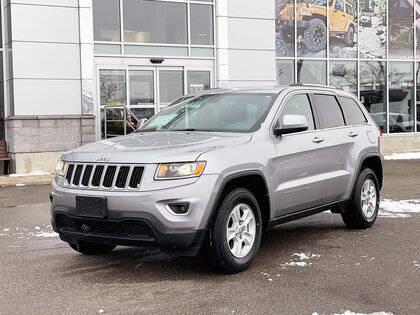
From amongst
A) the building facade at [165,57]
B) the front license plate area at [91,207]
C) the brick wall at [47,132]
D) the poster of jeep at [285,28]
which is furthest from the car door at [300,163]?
the poster of jeep at [285,28]

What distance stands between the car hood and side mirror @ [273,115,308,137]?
395 mm

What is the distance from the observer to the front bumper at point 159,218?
5.09m

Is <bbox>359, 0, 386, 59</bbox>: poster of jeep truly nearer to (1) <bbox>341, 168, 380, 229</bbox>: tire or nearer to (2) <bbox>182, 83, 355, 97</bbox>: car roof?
(1) <bbox>341, 168, 380, 229</bbox>: tire

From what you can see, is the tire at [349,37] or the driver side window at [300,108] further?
the tire at [349,37]

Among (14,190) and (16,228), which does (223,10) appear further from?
(16,228)

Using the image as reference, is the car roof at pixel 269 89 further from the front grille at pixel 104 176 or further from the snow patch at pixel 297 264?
the front grille at pixel 104 176

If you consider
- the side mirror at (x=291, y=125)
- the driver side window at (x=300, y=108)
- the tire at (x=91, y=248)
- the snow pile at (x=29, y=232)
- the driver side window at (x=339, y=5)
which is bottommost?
the snow pile at (x=29, y=232)

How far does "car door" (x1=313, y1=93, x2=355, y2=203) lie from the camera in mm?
6906

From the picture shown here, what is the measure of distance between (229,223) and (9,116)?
12.4 metres

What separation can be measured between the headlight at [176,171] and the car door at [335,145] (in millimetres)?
2140

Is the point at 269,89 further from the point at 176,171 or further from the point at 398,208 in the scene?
the point at 398,208

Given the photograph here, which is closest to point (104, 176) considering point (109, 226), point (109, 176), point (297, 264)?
point (109, 176)

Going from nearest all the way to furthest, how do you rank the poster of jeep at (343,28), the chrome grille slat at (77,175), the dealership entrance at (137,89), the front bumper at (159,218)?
the front bumper at (159,218)
the chrome grille slat at (77,175)
the dealership entrance at (137,89)
the poster of jeep at (343,28)

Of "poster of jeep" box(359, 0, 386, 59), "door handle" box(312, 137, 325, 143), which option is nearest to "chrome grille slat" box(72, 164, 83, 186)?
"door handle" box(312, 137, 325, 143)
